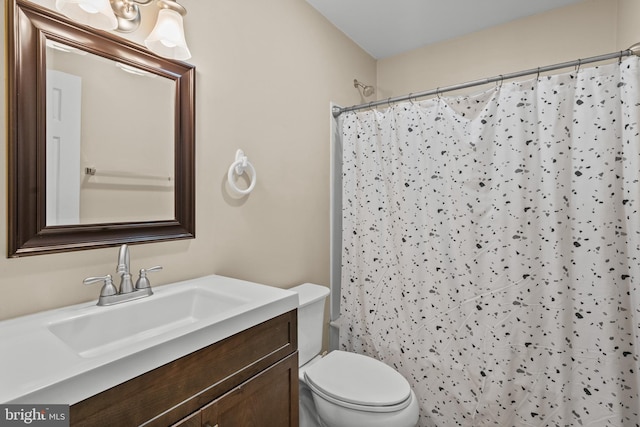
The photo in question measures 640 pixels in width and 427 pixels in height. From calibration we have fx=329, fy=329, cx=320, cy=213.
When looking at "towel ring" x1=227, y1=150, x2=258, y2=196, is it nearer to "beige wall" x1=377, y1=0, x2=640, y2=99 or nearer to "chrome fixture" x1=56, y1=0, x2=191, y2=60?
"chrome fixture" x1=56, y1=0, x2=191, y2=60

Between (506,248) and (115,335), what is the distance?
175cm

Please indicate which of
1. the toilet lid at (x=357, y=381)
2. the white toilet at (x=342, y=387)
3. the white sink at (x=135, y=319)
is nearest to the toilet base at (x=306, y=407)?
the white toilet at (x=342, y=387)

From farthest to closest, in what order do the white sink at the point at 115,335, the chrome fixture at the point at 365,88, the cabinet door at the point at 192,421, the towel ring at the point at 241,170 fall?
the chrome fixture at the point at 365,88 → the towel ring at the point at 241,170 → the cabinet door at the point at 192,421 → the white sink at the point at 115,335

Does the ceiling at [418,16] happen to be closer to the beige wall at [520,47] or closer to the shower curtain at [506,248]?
the beige wall at [520,47]

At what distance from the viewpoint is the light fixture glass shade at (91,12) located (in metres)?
1.01

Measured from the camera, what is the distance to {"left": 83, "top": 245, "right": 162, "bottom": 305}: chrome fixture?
108 centimetres

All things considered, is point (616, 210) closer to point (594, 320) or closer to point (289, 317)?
point (594, 320)

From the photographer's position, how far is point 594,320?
1.50m

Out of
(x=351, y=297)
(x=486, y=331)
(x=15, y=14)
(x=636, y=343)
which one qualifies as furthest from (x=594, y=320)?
(x=15, y=14)

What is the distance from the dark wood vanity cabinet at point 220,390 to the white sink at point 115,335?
3 centimetres

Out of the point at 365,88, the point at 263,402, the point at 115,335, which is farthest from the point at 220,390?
the point at 365,88

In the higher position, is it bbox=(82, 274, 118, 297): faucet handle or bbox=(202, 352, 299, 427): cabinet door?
bbox=(82, 274, 118, 297): faucet handle

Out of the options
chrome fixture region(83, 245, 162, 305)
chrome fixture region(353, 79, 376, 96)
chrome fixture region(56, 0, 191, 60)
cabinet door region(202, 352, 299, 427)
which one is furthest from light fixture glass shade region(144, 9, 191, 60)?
chrome fixture region(353, 79, 376, 96)

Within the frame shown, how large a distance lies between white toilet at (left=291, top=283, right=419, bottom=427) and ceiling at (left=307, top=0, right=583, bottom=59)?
69.1 inches
